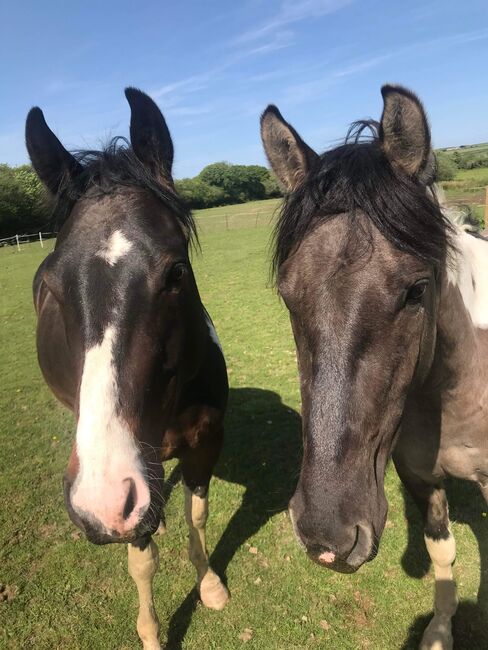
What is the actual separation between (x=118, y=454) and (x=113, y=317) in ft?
1.96

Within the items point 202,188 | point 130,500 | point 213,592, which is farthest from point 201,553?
point 202,188

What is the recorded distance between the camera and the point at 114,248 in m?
2.16

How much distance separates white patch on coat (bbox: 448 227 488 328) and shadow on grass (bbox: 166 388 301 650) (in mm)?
2928

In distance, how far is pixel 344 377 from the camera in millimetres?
1640

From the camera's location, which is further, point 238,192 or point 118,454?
point 238,192

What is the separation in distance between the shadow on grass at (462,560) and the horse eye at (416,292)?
2797 millimetres

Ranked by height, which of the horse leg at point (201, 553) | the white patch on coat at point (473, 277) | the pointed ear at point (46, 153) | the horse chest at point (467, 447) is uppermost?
the pointed ear at point (46, 153)

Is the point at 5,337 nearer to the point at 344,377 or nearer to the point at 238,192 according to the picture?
the point at 344,377

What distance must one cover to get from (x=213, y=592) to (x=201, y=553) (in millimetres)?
308

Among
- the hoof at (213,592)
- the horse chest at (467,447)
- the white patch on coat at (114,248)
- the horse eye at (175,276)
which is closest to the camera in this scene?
the white patch on coat at (114,248)

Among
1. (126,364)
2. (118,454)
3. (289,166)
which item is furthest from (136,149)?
(118,454)

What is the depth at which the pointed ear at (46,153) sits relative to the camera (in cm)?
262

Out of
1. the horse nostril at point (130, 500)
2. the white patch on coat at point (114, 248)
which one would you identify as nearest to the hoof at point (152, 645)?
the horse nostril at point (130, 500)

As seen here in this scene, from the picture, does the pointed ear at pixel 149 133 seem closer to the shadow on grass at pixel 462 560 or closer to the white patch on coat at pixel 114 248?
the white patch on coat at pixel 114 248
